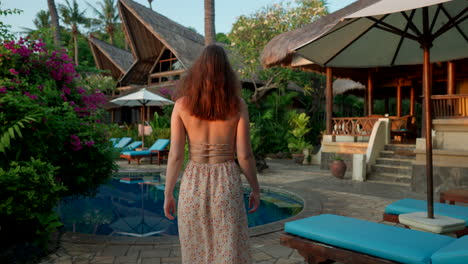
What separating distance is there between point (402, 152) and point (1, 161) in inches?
338

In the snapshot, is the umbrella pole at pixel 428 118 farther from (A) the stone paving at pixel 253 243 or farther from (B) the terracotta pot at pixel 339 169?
(B) the terracotta pot at pixel 339 169

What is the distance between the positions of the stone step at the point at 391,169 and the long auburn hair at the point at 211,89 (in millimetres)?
7231

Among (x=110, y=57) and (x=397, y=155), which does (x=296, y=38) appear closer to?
(x=397, y=155)

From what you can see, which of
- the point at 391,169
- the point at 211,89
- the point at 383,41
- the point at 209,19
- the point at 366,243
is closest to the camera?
the point at 211,89

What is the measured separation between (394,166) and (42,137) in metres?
7.80

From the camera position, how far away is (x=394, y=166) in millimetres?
8352

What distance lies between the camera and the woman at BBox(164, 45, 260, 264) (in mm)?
2035

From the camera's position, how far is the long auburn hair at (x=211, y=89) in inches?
79.2

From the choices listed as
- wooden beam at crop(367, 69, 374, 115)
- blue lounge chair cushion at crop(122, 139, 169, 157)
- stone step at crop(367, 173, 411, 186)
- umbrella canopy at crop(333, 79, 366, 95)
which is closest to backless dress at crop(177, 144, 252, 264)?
stone step at crop(367, 173, 411, 186)

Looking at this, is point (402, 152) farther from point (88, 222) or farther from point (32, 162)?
point (32, 162)

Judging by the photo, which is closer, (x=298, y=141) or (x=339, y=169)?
(x=339, y=169)

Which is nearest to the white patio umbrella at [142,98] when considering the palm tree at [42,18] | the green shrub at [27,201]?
the green shrub at [27,201]

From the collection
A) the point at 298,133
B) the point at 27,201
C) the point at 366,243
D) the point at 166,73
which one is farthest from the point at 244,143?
the point at 166,73

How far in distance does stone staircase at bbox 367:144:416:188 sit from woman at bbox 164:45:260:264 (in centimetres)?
673
